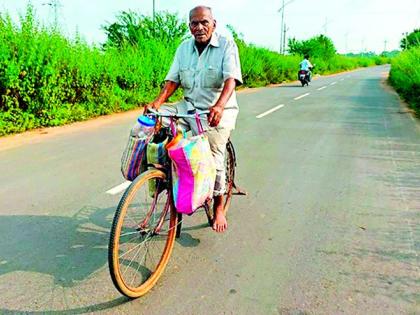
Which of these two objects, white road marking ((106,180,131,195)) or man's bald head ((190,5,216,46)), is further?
white road marking ((106,180,131,195))

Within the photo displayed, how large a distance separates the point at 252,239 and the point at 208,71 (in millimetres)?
1522

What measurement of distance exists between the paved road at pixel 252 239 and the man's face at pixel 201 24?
1.74m

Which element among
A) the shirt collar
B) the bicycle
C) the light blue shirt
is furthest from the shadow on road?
the shirt collar

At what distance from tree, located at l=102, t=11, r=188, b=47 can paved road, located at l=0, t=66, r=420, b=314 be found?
489 inches

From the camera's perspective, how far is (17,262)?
3.46 metres

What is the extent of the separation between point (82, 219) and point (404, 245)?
2.97 m

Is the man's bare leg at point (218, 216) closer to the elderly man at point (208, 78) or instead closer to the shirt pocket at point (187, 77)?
the elderly man at point (208, 78)

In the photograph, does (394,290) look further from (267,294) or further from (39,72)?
(39,72)

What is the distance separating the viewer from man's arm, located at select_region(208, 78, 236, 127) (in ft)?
11.0

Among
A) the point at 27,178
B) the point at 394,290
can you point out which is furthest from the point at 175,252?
the point at 27,178

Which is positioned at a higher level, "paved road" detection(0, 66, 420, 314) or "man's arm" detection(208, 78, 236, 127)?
"man's arm" detection(208, 78, 236, 127)

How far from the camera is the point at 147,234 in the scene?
11.1ft

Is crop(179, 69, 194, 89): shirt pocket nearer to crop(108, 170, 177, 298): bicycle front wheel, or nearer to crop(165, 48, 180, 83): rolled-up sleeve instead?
crop(165, 48, 180, 83): rolled-up sleeve

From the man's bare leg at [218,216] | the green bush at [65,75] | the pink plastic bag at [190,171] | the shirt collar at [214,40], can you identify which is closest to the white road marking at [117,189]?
the man's bare leg at [218,216]
